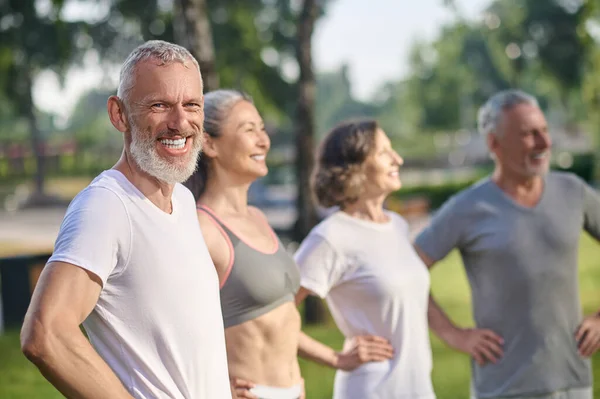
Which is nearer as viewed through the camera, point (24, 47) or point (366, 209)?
point (366, 209)

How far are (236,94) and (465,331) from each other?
1.64 meters

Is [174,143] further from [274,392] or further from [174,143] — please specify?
[274,392]

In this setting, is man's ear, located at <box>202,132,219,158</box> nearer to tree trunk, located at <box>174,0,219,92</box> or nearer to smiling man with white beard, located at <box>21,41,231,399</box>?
smiling man with white beard, located at <box>21,41,231,399</box>

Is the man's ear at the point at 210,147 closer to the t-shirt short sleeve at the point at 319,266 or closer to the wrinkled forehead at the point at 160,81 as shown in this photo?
the t-shirt short sleeve at the point at 319,266

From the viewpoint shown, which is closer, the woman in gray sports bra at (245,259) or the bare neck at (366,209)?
the woman in gray sports bra at (245,259)

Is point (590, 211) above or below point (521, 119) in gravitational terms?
below

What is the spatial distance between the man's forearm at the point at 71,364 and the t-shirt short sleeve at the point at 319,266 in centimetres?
167

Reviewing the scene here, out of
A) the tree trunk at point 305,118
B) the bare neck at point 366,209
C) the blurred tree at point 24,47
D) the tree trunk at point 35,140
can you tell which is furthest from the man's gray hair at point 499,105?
the tree trunk at point 35,140

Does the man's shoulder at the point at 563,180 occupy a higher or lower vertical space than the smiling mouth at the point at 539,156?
lower

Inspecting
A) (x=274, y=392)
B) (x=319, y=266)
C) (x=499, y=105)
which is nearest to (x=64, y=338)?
(x=274, y=392)

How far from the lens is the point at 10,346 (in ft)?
39.0

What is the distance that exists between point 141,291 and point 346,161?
179cm

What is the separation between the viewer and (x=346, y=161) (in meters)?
3.69

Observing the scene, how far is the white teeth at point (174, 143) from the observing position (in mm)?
2193
